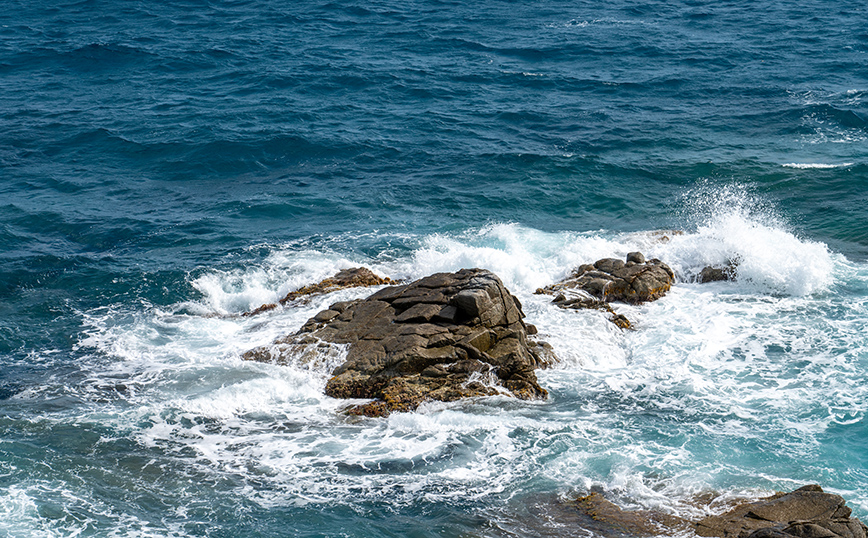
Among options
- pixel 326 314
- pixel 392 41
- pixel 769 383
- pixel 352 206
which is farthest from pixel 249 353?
pixel 392 41

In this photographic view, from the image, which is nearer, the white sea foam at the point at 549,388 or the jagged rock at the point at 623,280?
the white sea foam at the point at 549,388

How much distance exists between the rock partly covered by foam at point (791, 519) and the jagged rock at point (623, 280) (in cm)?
875

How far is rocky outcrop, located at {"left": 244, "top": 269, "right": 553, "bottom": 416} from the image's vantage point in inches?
619

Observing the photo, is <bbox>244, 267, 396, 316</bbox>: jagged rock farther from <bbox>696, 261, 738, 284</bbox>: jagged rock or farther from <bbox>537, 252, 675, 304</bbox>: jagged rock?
<bbox>696, 261, 738, 284</bbox>: jagged rock

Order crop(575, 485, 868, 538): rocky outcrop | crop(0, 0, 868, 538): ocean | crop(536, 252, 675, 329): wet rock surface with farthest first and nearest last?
crop(536, 252, 675, 329): wet rock surface → crop(0, 0, 868, 538): ocean → crop(575, 485, 868, 538): rocky outcrop

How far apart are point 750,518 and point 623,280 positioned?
9702 millimetres

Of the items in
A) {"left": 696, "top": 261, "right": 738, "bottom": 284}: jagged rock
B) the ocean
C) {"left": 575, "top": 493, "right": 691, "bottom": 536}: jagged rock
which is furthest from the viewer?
{"left": 696, "top": 261, "right": 738, "bottom": 284}: jagged rock

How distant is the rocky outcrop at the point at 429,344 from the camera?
619 inches

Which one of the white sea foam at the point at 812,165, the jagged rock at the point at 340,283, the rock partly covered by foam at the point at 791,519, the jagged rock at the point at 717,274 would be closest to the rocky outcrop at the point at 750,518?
the rock partly covered by foam at the point at 791,519

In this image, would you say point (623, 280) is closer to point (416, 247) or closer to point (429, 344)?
point (416, 247)

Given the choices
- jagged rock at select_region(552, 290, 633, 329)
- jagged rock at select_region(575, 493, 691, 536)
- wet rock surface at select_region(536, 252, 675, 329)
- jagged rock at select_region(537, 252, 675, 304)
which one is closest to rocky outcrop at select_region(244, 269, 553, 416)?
jagged rock at select_region(552, 290, 633, 329)

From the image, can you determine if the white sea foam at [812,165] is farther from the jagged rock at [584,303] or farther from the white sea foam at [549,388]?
the jagged rock at [584,303]

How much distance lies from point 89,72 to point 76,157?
10.9 metres

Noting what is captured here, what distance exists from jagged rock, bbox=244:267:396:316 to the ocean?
1.76 ft
